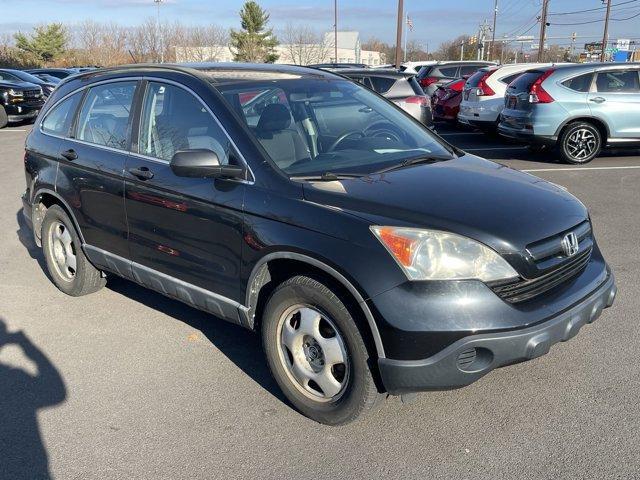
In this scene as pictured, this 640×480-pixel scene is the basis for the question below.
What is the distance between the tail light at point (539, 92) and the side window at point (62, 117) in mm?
7929

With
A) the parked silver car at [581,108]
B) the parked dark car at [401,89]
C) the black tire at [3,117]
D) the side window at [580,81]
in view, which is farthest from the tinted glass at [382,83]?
the black tire at [3,117]

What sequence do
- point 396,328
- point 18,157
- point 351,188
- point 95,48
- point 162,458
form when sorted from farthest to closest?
point 95,48, point 18,157, point 351,188, point 162,458, point 396,328

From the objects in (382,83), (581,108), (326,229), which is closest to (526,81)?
(581,108)

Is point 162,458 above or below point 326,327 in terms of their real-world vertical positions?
below

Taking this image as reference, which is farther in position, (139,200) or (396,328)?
(139,200)

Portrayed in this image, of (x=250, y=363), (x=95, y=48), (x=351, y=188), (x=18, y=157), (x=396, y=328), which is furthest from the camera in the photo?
(x=95, y=48)

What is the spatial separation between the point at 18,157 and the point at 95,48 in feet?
161

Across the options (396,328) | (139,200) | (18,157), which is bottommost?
(18,157)

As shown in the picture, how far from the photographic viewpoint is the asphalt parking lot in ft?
9.48

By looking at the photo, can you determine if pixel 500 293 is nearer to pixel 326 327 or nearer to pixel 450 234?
pixel 450 234

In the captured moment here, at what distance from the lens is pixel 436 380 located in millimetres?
2807

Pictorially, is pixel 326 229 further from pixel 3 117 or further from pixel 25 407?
pixel 3 117

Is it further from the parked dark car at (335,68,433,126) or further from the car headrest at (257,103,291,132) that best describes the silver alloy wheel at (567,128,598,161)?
the car headrest at (257,103,291,132)

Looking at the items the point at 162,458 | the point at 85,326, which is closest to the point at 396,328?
the point at 162,458
